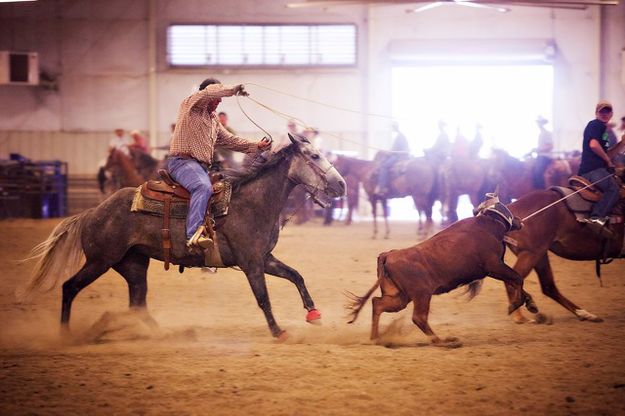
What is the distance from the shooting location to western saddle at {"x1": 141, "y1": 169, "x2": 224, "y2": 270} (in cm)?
729

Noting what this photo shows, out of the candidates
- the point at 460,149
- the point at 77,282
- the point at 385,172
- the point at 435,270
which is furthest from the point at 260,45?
the point at 435,270

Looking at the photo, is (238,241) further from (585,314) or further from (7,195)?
(7,195)

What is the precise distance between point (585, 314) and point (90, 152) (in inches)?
809

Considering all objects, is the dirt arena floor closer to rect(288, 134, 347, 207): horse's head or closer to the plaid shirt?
rect(288, 134, 347, 207): horse's head

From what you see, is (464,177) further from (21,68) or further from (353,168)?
(21,68)

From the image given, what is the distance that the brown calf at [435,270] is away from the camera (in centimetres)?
694

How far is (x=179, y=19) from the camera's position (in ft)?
83.8

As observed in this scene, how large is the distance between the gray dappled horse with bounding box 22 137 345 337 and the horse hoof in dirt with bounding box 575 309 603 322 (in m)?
2.95

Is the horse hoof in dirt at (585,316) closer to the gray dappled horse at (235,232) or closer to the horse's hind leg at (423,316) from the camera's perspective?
the horse's hind leg at (423,316)

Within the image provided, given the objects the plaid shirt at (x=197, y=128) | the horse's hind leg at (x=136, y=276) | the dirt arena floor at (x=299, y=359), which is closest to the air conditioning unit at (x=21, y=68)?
the dirt arena floor at (x=299, y=359)

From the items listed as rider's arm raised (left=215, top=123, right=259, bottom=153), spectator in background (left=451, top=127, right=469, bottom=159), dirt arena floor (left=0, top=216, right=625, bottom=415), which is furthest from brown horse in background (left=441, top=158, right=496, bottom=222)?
rider's arm raised (left=215, top=123, right=259, bottom=153)

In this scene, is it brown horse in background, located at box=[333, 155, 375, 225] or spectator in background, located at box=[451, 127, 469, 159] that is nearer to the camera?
spectator in background, located at box=[451, 127, 469, 159]

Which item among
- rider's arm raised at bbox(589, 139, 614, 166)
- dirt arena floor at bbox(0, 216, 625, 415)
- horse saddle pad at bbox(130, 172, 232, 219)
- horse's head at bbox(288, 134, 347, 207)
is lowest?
dirt arena floor at bbox(0, 216, 625, 415)

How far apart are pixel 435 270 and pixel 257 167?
199cm
